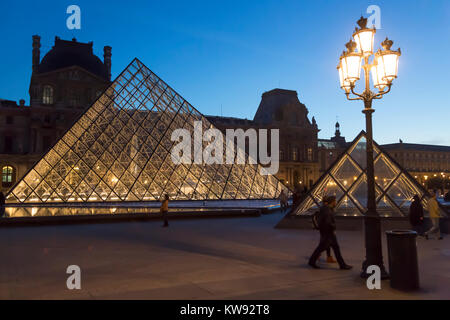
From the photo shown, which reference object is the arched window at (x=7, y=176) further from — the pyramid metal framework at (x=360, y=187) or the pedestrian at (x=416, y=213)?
the pedestrian at (x=416, y=213)

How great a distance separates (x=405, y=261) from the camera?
180 inches

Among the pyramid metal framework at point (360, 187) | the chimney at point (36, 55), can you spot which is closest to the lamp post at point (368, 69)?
the pyramid metal framework at point (360, 187)

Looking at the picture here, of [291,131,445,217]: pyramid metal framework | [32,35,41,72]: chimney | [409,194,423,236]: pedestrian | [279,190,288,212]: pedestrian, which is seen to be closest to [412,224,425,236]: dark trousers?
[409,194,423,236]: pedestrian

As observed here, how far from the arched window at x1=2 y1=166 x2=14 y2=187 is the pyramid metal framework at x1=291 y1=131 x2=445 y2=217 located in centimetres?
4117

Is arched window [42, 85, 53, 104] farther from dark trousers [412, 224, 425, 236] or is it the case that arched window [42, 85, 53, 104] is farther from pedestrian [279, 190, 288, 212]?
dark trousers [412, 224, 425, 236]

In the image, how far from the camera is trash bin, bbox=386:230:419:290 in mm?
4582

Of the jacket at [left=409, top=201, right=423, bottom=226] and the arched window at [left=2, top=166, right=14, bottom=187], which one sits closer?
the jacket at [left=409, top=201, right=423, bottom=226]

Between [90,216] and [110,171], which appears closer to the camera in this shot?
[90,216]

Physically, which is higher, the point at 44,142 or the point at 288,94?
the point at 288,94

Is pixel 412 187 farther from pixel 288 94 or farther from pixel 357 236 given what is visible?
pixel 288 94

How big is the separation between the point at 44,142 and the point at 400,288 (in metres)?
46.7

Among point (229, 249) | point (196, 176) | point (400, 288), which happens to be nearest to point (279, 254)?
point (229, 249)

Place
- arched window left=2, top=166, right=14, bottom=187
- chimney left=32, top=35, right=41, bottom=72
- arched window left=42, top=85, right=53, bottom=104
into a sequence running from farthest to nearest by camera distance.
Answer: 1. chimney left=32, top=35, right=41, bottom=72
2. arched window left=42, top=85, right=53, bottom=104
3. arched window left=2, top=166, right=14, bottom=187
